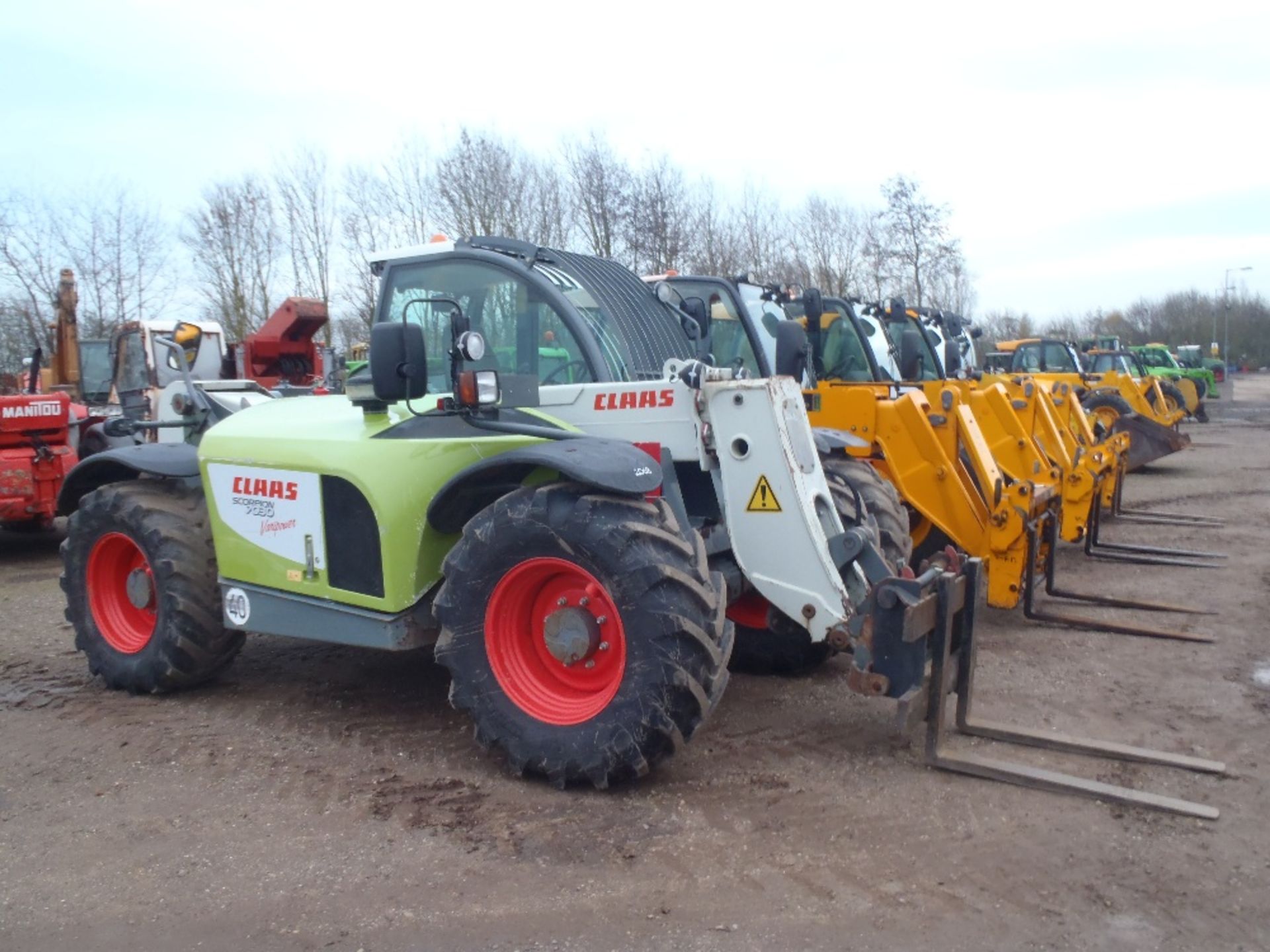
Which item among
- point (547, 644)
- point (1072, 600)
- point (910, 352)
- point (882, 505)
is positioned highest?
point (910, 352)

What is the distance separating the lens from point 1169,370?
29297mm

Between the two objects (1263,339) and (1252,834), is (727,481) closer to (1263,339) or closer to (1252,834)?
(1252,834)

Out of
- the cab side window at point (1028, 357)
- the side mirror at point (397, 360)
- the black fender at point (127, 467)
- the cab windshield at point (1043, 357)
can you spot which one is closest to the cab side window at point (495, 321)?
the side mirror at point (397, 360)

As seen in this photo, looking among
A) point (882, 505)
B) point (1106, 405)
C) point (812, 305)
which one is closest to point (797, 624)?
point (882, 505)

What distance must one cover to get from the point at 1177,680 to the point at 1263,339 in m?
71.1

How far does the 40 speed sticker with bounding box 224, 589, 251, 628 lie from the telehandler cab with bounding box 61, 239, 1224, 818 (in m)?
0.01

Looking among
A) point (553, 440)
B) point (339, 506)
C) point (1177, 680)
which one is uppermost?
point (553, 440)

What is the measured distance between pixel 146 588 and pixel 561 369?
2664 millimetres

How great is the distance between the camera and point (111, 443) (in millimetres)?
11781

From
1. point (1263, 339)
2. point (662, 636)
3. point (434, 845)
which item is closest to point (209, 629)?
point (434, 845)

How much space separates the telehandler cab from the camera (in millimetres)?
4234

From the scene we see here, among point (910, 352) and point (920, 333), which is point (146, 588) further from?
point (920, 333)

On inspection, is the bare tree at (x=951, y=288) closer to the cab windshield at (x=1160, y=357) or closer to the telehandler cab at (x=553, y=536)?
the cab windshield at (x=1160, y=357)

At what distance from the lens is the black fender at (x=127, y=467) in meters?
5.92
